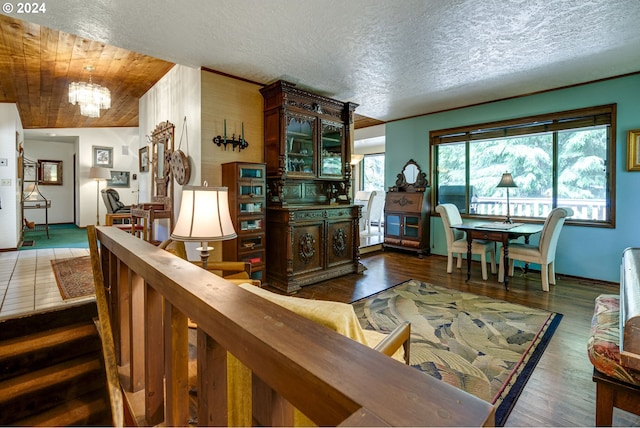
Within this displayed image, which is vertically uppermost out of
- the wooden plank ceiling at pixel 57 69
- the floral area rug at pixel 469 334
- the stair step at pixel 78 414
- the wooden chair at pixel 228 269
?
the wooden plank ceiling at pixel 57 69

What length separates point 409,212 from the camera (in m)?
5.81

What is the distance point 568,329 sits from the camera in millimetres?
2771

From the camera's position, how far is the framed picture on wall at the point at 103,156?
8.28 meters

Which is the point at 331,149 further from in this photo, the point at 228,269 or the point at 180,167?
the point at 228,269

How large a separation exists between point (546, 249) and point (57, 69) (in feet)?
21.3

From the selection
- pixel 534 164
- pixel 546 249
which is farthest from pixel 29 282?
pixel 534 164

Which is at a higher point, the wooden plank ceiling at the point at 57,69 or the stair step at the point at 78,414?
the wooden plank ceiling at the point at 57,69

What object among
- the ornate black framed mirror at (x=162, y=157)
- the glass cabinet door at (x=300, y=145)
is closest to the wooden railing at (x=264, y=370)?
the glass cabinet door at (x=300, y=145)

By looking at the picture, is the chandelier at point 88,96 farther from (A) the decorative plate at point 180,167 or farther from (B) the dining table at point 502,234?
(B) the dining table at point 502,234

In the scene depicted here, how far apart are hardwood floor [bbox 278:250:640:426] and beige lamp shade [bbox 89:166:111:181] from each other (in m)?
6.82

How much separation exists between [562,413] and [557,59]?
3.57m

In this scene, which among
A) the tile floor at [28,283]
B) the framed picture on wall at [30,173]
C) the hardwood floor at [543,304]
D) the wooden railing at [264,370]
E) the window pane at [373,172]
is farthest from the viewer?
the window pane at [373,172]

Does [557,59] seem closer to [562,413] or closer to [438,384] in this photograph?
[562,413]

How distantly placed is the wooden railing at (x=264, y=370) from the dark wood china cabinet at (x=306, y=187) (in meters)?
2.64
